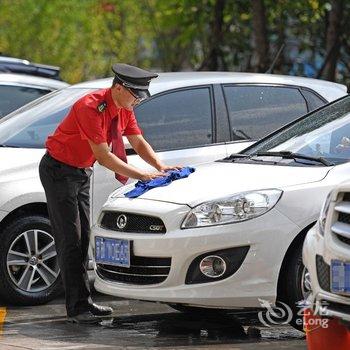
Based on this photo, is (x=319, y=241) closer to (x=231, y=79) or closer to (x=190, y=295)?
(x=190, y=295)

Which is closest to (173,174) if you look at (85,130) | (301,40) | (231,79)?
(85,130)

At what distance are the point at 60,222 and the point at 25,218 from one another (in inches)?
33.5

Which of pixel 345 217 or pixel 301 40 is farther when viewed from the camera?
pixel 301 40

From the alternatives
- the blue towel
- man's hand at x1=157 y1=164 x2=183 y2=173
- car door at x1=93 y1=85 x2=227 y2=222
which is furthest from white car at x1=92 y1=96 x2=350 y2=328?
car door at x1=93 y1=85 x2=227 y2=222

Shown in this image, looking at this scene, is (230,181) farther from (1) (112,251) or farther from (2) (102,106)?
(2) (102,106)

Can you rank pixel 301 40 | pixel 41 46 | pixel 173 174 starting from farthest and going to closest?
pixel 41 46 < pixel 301 40 < pixel 173 174

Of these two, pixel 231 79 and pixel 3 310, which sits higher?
pixel 231 79

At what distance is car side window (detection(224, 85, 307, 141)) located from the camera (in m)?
10.2

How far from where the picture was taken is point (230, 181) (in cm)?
793

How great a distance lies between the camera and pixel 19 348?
753 centimetres

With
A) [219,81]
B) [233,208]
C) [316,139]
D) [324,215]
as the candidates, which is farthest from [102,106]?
[324,215]

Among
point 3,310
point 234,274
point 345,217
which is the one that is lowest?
point 3,310

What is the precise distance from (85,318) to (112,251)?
69 cm

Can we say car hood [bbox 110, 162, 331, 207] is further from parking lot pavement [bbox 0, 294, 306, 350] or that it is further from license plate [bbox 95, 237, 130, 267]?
parking lot pavement [bbox 0, 294, 306, 350]
